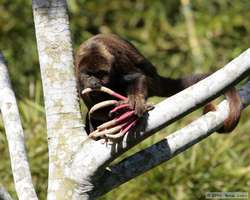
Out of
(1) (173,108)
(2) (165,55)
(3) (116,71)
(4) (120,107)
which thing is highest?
(1) (173,108)

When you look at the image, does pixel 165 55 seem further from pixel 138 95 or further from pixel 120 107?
pixel 120 107

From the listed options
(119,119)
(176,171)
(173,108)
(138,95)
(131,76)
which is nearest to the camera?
(173,108)

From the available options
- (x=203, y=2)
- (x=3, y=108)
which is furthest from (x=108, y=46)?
(x=203, y=2)

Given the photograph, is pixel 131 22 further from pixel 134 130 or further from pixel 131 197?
pixel 134 130

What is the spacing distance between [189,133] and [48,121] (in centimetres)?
55

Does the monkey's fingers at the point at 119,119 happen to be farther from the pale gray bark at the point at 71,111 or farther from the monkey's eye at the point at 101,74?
the monkey's eye at the point at 101,74

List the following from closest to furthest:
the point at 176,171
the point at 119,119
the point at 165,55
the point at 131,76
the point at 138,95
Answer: the point at 119,119, the point at 138,95, the point at 131,76, the point at 176,171, the point at 165,55

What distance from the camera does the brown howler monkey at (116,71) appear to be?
11.9 feet

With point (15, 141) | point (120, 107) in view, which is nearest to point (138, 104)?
point (120, 107)

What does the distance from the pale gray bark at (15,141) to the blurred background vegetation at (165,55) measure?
7.11 ft

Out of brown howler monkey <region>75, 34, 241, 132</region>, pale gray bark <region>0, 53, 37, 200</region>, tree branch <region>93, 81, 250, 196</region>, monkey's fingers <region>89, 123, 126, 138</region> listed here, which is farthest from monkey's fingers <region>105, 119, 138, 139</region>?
brown howler monkey <region>75, 34, 241, 132</region>

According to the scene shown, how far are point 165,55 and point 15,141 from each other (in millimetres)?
4815

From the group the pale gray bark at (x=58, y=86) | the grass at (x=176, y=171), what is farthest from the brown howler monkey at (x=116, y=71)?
the grass at (x=176, y=171)

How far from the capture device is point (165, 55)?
761 centimetres
